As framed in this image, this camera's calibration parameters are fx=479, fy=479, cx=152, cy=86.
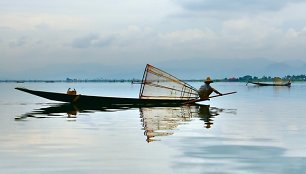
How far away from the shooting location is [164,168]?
12766 millimetres

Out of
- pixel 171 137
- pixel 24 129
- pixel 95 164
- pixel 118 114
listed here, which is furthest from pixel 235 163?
pixel 118 114

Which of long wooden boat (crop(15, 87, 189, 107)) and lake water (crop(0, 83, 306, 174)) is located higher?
long wooden boat (crop(15, 87, 189, 107))

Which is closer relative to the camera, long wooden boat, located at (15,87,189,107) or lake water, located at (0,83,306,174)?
lake water, located at (0,83,306,174)

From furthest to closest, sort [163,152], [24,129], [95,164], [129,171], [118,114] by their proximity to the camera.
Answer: [118,114]
[24,129]
[163,152]
[95,164]
[129,171]

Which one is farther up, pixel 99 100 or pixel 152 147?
pixel 99 100

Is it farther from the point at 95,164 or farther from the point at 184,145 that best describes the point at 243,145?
the point at 95,164

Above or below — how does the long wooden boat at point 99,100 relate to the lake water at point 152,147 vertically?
above

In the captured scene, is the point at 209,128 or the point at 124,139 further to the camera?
the point at 209,128

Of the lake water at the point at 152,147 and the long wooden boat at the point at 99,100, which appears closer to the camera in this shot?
the lake water at the point at 152,147

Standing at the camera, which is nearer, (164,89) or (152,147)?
(152,147)

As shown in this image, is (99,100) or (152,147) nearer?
(152,147)

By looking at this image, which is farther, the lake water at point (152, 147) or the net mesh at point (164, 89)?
the net mesh at point (164, 89)

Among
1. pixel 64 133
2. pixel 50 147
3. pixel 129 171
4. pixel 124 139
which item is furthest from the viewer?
pixel 64 133

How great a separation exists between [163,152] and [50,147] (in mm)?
3979
